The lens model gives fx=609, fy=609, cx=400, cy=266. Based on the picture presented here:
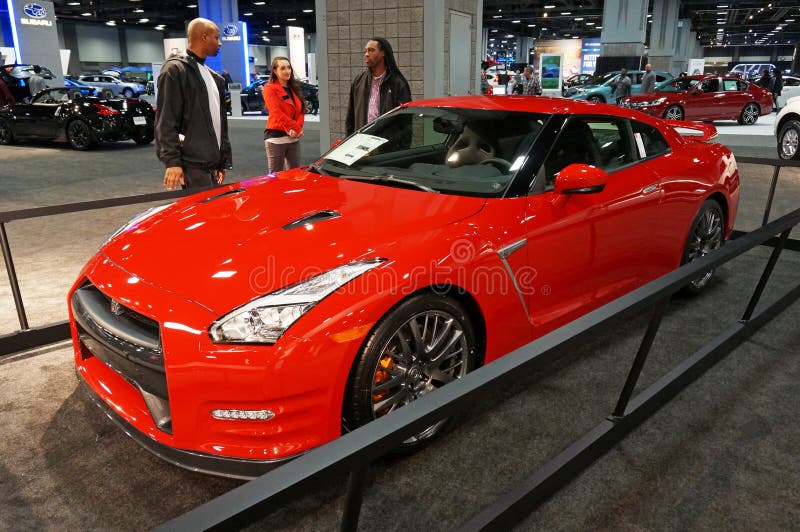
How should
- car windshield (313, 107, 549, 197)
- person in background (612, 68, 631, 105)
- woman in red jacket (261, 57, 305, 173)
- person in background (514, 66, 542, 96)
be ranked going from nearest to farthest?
1. car windshield (313, 107, 549, 197)
2. woman in red jacket (261, 57, 305, 173)
3. person in background (514, 66, 542, 96)
4. person in background (612, 68, 631, 105)

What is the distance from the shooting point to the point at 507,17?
1585 inches

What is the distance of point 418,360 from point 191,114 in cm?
252

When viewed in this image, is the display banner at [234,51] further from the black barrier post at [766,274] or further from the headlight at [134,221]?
the black barrier post at [766,274]

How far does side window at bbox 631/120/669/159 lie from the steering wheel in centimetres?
101

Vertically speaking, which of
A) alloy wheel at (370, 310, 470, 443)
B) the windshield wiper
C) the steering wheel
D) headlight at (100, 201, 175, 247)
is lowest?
alloy wheel at (370, 310, 470, 443)

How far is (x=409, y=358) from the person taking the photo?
2.21 metres

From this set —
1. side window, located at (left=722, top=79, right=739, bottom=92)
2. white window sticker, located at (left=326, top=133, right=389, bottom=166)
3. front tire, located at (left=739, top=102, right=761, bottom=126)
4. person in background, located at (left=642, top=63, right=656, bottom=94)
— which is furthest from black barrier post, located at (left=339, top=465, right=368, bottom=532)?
person in background, located at (left=642, top=63, right=656, bottom=94)

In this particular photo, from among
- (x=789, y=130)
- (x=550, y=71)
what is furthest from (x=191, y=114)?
(x=550, y=71)

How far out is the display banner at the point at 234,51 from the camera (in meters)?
23.3

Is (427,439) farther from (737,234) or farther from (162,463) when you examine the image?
(737,234)

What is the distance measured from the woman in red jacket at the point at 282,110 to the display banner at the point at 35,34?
1828 centimetres

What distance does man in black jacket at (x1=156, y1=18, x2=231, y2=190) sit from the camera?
3756 mm

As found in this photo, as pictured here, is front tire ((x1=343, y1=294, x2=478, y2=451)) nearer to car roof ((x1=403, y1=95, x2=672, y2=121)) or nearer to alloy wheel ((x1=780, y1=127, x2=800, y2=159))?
car roof ((x1=403, y1=95, x2=672, y2=121))

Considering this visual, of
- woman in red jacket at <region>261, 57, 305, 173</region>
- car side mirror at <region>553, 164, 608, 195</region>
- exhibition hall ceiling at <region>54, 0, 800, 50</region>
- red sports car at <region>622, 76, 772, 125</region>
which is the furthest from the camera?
exhibition hall ceiling at <region>54, 0, 800, 50</region>
